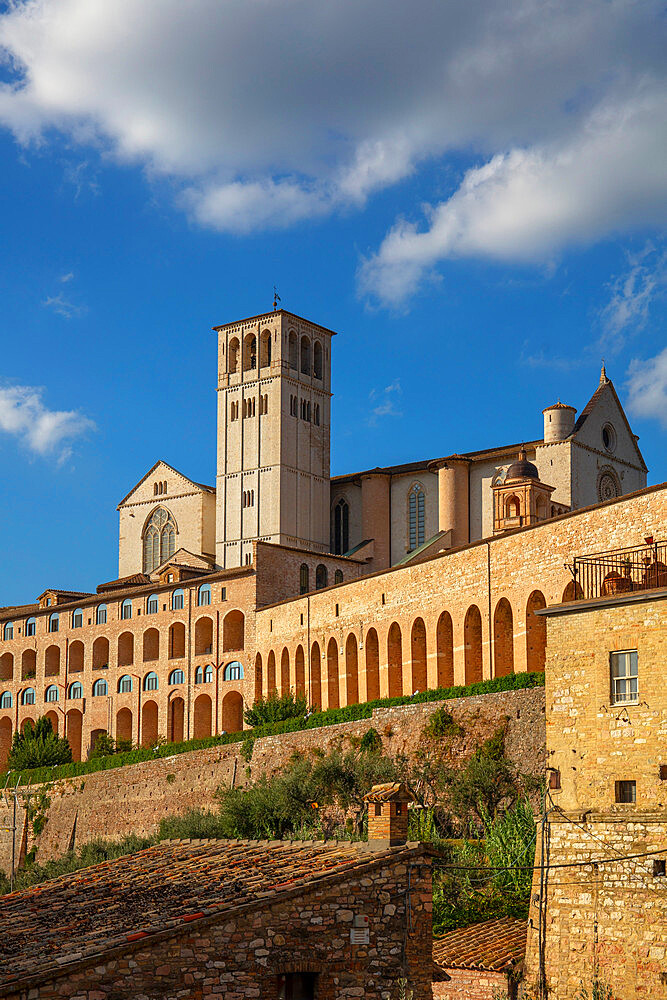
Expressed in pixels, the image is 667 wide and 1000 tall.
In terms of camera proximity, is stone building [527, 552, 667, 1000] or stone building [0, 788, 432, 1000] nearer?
stone building [0, 788, 432, 1000]

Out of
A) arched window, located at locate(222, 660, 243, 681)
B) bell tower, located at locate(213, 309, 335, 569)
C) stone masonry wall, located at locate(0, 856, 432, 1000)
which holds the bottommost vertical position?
stone masonry wall, located at locate(0, 856, 432, 1000)

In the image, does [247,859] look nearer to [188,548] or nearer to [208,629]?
[208,629]

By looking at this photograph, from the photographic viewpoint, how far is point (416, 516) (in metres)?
77.2

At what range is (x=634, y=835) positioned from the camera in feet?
78.5

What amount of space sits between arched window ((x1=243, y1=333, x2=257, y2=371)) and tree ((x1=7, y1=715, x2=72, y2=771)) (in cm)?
2494

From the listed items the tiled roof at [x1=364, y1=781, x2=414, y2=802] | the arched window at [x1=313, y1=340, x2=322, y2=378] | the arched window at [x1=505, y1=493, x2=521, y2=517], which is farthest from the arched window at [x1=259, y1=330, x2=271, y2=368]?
the tiled roof at [x1=364, y1=781, x2=414, y2=802]

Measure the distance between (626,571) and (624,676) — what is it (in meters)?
6.55

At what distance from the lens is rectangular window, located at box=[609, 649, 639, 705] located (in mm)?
24844

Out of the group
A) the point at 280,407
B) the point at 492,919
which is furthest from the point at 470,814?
the point at 280,407

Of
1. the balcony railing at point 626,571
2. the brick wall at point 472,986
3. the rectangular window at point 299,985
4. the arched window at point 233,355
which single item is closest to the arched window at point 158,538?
the arched window at point 233,355

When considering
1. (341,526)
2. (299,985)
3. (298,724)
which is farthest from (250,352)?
(299,985)

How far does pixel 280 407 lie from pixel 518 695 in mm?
42637

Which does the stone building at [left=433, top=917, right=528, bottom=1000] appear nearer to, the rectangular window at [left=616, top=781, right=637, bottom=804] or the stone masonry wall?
the stone masonry wall

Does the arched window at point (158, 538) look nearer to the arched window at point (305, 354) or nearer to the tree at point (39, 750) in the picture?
the arched window at point (305, 354)
